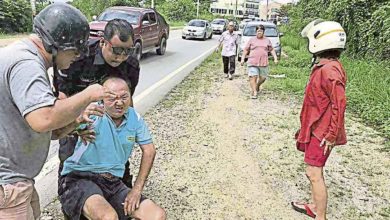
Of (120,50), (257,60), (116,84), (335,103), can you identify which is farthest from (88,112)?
(257,60)

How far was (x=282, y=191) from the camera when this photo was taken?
431 centimetres

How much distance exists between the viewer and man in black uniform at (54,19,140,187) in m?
3.16

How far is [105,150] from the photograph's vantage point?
2.82 meters

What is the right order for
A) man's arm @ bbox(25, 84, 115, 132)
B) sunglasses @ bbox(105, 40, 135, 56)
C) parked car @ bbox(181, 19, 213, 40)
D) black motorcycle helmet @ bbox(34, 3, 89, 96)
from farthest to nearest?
parked car @ bbox(181, 19, 213, 40)
sunglasses @ bbox(105, 40, 135, 56)
black motorcycle helmet @ bbox(34, 3, 89, 96)
man's arm @ bbox(25, 84, 115, 132)

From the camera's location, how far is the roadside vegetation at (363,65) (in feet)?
26.4

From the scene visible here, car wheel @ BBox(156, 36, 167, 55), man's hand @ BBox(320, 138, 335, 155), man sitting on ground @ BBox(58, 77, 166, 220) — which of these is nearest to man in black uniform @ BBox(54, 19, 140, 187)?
man sitting on ground @ BBox(58, 77, 166, 220)

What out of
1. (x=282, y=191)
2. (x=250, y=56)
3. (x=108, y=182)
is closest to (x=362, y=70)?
(x=250, y=56)

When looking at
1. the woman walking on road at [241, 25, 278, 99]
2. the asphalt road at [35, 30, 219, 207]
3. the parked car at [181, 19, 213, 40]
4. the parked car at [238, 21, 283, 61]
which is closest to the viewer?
the asphalt road at [35, 30, 219, 207]

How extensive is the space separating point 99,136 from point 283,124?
452 centimetres

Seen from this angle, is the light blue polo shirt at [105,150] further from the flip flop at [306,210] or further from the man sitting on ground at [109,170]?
the flip flop at [306,210]

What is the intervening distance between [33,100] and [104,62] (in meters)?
1.54

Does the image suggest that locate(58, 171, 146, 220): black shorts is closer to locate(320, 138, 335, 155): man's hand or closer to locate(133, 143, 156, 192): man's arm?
locate(133, 143, 156, 192): man's arm

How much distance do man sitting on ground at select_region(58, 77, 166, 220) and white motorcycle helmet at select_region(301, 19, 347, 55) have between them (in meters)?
1.54

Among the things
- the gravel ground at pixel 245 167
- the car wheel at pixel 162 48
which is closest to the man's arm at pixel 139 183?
the gravel ground at pixel 245 167
